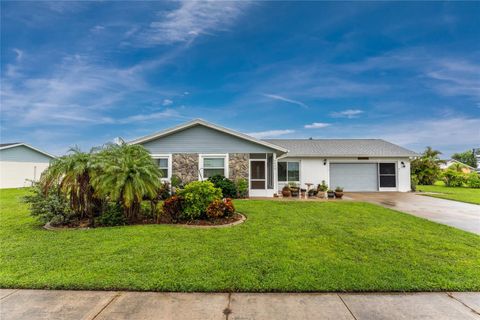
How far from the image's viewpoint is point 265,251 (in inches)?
195

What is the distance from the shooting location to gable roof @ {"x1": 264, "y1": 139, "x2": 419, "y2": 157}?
59.5 ft

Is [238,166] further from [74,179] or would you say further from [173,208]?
[74,179]

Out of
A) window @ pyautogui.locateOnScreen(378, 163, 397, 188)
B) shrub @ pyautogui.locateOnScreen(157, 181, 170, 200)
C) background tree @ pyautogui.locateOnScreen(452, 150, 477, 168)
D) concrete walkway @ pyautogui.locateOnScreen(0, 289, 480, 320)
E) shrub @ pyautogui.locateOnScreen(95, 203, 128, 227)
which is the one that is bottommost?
concrete walkway @ pyautogui.locateOnScreen(0, 289, 480, 320)

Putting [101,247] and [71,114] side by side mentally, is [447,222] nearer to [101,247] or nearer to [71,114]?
[101,247]

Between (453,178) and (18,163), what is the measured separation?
46036 mm

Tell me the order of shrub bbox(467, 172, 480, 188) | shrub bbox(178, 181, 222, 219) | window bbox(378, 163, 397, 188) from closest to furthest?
shrub bbox(178, 181, 222, 219) < window bbox(378, 163, 397, 188) < shrub bbox(467, 172, 480, 188)

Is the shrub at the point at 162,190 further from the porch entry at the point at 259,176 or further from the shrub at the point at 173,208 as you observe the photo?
the porch entry at the point at 259,176

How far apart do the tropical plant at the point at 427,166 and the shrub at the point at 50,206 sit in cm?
2935

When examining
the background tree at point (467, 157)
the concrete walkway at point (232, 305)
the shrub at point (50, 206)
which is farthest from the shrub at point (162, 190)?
the background tree at point (467, 157)

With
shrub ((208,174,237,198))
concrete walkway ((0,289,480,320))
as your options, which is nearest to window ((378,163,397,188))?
shrub ((208,174,237,198))

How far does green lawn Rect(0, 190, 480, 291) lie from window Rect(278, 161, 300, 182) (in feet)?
34.4

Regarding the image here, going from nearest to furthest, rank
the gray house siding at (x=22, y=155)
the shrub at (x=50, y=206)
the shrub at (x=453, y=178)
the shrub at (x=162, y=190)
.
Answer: the shrub at (x=50, y=206) < the shrub at (x=162, y=190) < the gray house siding at (x=22, y=155) < the shrub at (x=453, y=178)

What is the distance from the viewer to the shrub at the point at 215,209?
25.7ft

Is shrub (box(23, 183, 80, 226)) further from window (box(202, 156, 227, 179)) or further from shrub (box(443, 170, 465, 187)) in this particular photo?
shrub (box(443, 170, 465, 187))
